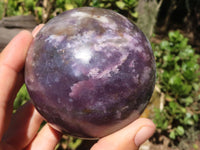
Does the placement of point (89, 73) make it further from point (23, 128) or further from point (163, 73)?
point (163, 73)

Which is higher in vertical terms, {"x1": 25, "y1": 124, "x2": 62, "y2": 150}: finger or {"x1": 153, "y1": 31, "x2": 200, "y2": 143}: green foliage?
{"x1": 25, "y1": 124, "x2": 62, "y2": 150}: finger

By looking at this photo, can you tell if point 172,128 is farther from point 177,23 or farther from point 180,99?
point 177,23

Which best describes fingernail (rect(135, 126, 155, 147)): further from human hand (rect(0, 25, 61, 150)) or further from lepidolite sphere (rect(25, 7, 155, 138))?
human hand (rect(0, 25, 61, 150))

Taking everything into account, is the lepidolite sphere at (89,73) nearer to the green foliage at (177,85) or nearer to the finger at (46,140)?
the finger at (46,140)

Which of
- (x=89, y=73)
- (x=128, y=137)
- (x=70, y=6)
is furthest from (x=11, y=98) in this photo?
(x=70, y=6)

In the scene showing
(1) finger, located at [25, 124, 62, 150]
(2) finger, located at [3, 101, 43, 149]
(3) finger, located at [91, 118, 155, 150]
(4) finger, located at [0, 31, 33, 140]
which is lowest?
(1) finger, located at [25, 124, 62, 150]

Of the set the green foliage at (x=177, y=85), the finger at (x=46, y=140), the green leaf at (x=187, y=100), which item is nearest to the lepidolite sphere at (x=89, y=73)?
the finger at (x=46, y=140)

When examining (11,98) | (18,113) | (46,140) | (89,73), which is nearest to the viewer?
(89,73)

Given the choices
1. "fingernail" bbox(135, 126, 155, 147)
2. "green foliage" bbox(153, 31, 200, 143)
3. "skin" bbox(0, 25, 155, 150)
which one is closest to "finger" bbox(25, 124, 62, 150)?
"skin" bbox(0, 25, 155, 150)
